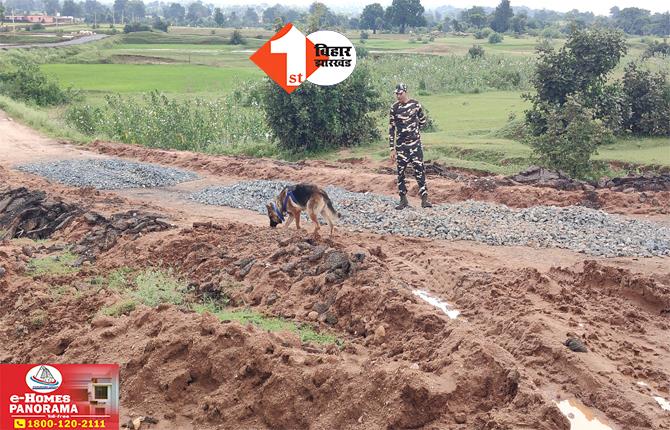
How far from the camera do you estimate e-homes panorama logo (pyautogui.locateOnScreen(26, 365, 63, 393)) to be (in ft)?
17.5

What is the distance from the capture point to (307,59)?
65.3 ft

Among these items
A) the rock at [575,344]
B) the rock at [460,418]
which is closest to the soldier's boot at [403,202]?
the rock at [575,344]

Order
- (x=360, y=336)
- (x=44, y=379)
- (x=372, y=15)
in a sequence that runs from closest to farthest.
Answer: (x=44, y=379) → (x=360, y=336) → (x=372, y=15)

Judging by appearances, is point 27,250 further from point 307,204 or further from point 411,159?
point 411,159

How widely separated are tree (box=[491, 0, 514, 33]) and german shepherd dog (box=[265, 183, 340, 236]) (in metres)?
74.3

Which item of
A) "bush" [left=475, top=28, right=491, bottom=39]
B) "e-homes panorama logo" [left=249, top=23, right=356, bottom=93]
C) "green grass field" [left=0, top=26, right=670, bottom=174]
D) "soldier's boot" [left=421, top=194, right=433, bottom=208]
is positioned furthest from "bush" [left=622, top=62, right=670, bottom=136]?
"bush" [left=475, top=28, right=491, bottom=39]

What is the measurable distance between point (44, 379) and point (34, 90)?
31557 mm

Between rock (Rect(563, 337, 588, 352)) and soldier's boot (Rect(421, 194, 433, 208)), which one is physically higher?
rock (Rect(563, 337, 588, 352))

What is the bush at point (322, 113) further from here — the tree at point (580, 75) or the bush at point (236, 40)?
the bush at point (236, 40)

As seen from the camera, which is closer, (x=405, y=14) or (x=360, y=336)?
(x=360, y=336)

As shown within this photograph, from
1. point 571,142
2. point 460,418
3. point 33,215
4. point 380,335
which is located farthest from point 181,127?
point 460,418

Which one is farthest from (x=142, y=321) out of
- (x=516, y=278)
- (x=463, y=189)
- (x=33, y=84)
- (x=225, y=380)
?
(x=33, y=84)

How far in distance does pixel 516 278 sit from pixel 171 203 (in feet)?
26.6

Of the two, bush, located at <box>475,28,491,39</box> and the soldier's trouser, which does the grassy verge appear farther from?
bush, located at <box>475,28,491,39</box>
